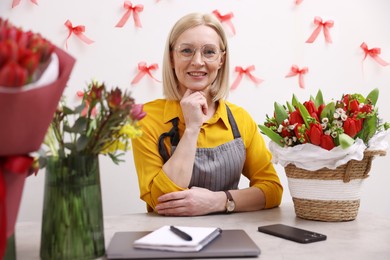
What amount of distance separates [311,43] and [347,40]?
242 mm

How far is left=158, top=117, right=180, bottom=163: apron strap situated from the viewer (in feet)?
6.01

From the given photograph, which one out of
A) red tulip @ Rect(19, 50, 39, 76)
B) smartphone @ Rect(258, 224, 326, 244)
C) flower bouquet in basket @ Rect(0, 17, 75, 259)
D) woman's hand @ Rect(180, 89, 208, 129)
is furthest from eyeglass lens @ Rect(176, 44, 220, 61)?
red tulip @ Rect(19, 50, 39, 76)

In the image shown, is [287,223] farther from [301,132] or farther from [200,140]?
[200,140]

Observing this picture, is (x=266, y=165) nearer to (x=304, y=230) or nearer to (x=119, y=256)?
(x=304, y=230)

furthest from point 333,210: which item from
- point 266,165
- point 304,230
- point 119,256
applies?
point 119,256

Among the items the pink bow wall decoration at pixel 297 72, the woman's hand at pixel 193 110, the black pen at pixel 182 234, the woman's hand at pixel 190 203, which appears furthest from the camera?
the pink bow wall decoration at pixel 297 72

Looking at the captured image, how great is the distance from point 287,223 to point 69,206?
72cm

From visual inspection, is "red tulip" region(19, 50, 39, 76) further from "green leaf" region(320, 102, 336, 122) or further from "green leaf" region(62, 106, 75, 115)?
"green leaf" region(320, 102, 336, 122)

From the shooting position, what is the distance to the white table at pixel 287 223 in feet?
3.49

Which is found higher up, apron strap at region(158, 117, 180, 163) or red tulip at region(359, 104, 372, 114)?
red tulip at region(359, 104, 372, 114)

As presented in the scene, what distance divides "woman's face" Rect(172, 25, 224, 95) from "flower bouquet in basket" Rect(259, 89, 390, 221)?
56 centimetres

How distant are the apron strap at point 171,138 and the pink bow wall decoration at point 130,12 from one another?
0.85m

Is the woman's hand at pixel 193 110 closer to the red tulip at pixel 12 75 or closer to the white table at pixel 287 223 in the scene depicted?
the white table at pixel 287 223

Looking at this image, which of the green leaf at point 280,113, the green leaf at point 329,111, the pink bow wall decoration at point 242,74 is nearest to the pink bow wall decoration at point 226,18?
the pink bow wall decoration at point 242,74
